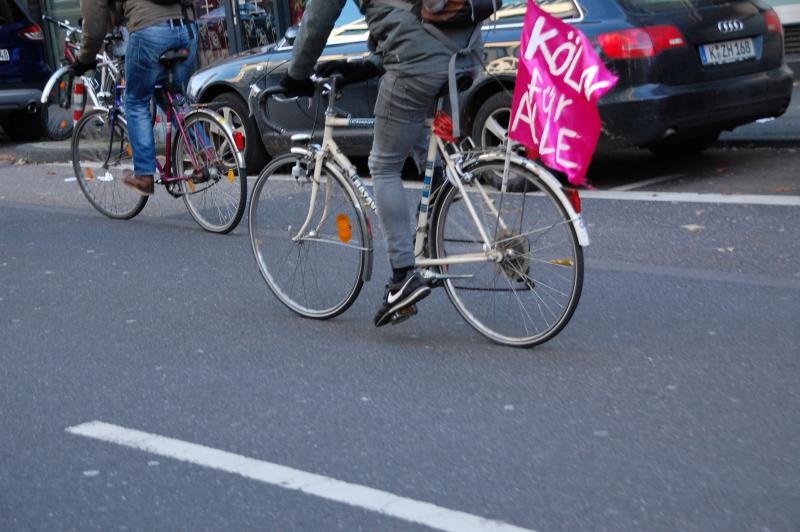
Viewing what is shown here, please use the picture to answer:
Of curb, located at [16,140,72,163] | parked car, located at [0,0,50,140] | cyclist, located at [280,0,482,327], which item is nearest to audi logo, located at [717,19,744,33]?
cyclist, located at [280,0,482,327]

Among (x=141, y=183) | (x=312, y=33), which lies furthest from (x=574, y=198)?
(x=141, y=183)

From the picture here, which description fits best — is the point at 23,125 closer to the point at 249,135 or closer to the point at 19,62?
the point at 19,62

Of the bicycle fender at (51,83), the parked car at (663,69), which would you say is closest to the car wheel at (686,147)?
the parked car at (663,69)

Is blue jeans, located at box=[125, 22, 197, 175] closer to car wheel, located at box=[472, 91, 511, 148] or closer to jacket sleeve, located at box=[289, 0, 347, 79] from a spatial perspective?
car wheel, located at box=[472, 91, 511, 148]

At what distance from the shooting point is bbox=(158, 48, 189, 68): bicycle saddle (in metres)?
8.03

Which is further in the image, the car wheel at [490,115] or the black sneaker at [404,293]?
the car wheel at [490,115]

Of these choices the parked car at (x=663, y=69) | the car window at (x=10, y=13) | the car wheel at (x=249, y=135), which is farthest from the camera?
the car window at (x=10, y=13)

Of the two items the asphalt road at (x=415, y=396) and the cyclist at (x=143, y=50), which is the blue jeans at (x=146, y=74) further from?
the asphalt road at (x=415, y=396)

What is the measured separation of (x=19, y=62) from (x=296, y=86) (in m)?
10.7

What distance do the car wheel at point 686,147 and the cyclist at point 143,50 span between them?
3.72 metres

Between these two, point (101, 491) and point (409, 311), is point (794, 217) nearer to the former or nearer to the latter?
point (409, 311)

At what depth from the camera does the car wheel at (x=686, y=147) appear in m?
10.0

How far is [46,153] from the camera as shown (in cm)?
1370

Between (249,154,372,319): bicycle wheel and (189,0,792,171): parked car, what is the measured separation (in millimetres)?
2575
